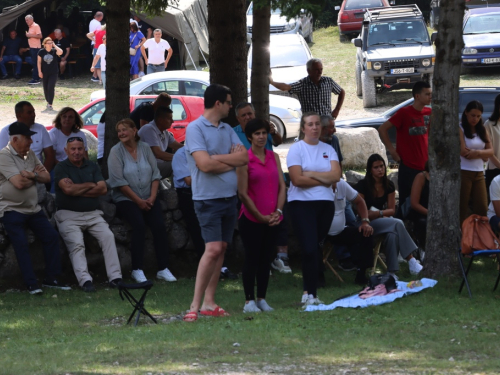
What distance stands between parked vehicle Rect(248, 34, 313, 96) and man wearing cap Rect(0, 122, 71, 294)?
1310 centimetres

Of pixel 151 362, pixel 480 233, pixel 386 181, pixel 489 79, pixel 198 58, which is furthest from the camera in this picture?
pixel 198 58

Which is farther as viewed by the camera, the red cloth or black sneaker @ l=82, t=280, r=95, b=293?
the red cloth

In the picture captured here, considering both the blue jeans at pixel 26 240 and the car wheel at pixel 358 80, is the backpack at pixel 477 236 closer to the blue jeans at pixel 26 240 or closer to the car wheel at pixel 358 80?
the blue jeans at pixel 26 240

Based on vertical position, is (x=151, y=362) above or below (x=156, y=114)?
below

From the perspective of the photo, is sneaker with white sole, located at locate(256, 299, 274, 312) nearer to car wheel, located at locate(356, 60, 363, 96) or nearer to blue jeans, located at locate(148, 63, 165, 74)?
car wheel, located at locate(356, 60, 363, 96)

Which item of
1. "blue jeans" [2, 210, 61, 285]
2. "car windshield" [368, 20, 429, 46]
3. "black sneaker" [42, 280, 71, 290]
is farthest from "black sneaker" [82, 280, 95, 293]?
"car windshield" [368, 20, 429, 46]

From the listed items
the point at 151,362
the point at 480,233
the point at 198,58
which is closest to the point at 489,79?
the point at 198,58

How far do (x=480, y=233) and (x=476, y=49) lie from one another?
62.7 ft

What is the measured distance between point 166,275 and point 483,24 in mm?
20622

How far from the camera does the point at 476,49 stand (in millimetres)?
26422

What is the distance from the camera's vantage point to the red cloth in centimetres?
1079

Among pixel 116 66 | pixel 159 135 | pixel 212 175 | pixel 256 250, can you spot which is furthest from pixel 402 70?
pixel 212 175

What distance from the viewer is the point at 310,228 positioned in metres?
8.20

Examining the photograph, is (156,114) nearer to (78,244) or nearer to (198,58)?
(78,244)
